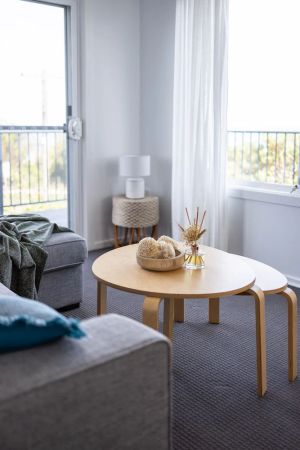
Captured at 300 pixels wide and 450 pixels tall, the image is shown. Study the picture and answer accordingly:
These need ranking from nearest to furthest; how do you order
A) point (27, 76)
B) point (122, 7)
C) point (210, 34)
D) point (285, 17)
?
1. point (285, 17)
2. point (210, 34)
3. point (27, 76)
4. point (122, 7)

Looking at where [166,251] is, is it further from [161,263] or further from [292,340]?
[292,340]

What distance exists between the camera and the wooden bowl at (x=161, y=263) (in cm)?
244

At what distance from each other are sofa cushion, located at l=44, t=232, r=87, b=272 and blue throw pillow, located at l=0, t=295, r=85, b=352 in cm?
177

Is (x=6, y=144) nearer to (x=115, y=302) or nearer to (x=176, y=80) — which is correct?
(x=176, y=80)

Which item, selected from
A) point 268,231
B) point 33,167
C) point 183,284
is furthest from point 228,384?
point 33,167

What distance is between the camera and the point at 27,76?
4289mm

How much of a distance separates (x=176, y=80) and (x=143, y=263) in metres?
2.32

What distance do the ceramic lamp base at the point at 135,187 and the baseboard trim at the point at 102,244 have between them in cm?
54

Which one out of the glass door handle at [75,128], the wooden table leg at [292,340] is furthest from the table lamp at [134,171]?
the wooden table leg at [292,340]

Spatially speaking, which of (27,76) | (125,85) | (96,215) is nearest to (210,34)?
(125,85)

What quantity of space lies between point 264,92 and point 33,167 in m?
2.09

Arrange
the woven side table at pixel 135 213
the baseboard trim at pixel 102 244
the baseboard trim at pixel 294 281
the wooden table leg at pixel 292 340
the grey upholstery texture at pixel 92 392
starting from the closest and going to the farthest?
the grey upholstery texture at pixel 92 392 < the wooden table leg at pixel 292 340 < the baseboard trim at pixel 294 281 < the woven side table at pixel 135 213 < the baseboard trim at pixel 102 244

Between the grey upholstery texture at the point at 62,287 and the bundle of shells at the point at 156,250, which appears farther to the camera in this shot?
the grey upholstery texture at the point at 62,287

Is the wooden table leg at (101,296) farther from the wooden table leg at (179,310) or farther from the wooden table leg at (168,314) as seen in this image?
the wooden table leg at (179,310)
